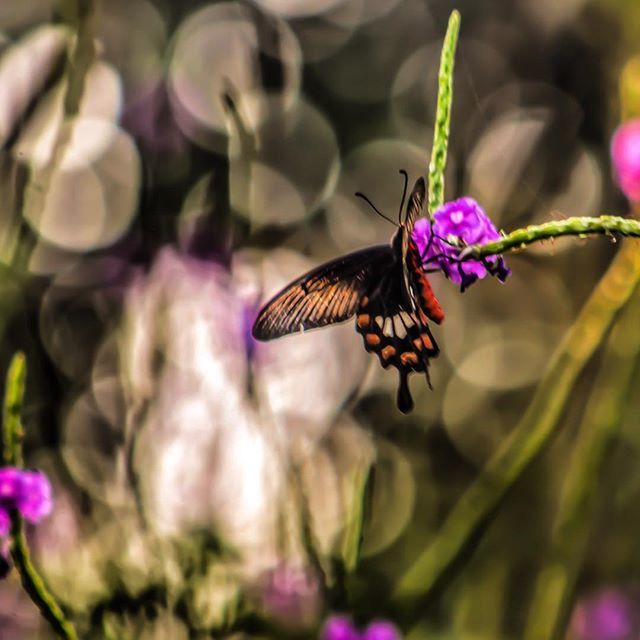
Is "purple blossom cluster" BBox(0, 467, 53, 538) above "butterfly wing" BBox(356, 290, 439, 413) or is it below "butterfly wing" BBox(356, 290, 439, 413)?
below

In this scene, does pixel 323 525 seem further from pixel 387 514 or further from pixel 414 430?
pixel 387 514

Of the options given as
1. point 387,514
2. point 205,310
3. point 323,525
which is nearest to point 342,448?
point 323,525

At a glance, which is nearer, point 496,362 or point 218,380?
point 218,380

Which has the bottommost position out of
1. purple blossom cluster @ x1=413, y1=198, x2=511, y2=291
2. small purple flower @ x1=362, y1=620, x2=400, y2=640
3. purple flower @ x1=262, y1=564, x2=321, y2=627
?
purple flower @ x1=262, y1=564, x2=321, y2=627

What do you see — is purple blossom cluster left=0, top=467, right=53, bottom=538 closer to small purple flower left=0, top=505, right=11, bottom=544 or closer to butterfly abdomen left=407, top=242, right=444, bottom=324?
small purple flower left=0, top=505, right=11, bottom=544

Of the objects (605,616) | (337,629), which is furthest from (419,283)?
(605,616)

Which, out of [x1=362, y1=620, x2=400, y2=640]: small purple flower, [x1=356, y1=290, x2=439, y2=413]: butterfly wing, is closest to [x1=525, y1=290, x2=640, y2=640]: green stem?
[x1=362, y1=620, x2=400, y2=640]: small purple flower

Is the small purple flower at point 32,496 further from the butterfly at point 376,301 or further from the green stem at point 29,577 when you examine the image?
the butterfly at point 376,301

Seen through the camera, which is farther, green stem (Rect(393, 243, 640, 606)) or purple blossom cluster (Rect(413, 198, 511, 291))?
green stem (Rect(393, 243, 640, 606))
